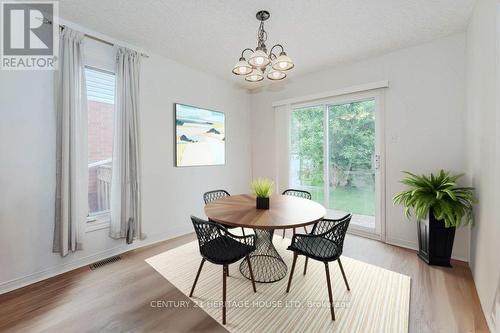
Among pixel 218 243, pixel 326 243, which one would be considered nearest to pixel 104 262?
pixel 218 243

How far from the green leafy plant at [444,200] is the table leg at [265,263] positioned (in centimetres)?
161

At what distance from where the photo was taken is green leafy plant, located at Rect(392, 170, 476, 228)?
87.4 inches

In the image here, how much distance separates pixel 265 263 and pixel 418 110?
2771 mm

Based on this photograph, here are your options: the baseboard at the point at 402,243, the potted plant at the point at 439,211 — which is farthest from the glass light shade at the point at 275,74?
the baseboard at the point at 402,243

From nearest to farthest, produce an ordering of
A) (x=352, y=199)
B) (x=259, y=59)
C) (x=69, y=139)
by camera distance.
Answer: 1. (x=259, y=59)
2. (x=69, y=139)
3. (x=352, y=199)

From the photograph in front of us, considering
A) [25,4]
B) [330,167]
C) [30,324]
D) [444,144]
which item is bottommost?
[30,324]

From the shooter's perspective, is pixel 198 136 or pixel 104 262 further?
pixel 198 136

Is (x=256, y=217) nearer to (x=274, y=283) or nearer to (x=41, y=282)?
(x=274, y=283)

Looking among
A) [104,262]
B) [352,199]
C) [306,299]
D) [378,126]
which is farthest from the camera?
[352,199]

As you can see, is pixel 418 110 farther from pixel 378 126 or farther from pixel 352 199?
pixel 352 199

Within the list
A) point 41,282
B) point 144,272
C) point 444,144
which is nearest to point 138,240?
point 144,272

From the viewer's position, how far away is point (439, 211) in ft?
7.52

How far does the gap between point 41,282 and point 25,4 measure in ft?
8.89

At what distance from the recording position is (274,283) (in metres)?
2.14
